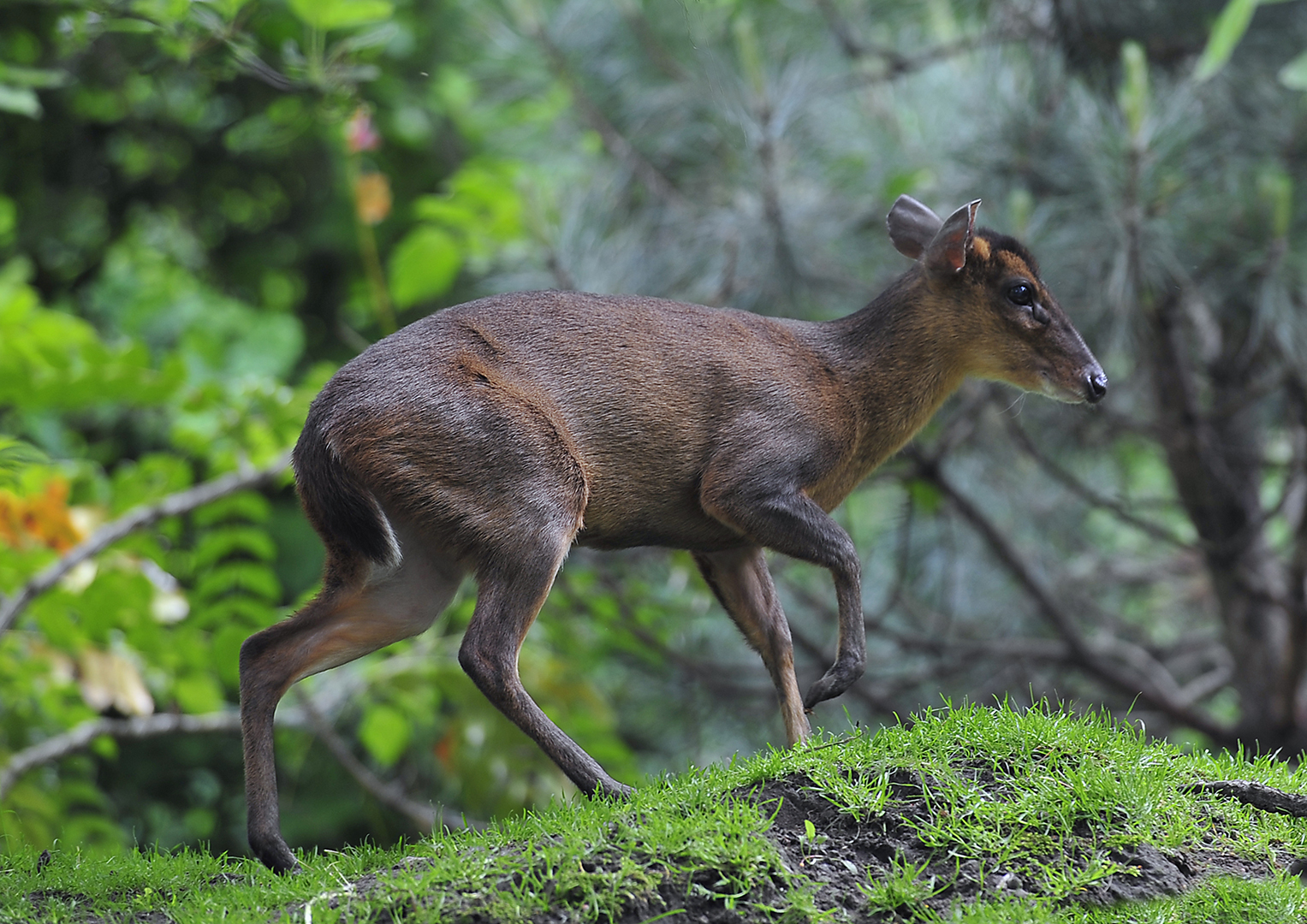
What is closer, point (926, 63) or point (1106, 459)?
point (926, 63)

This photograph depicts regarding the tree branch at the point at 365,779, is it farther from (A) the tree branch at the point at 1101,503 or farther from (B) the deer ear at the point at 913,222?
(B) the deer ear at the point at 913,222

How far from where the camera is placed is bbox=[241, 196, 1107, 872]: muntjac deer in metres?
4.08

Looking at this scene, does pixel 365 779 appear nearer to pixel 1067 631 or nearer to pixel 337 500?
pixel 337 500

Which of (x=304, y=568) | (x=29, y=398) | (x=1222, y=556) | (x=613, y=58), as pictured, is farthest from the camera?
(x=304, y=568)

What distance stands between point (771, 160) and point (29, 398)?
12.9 feet

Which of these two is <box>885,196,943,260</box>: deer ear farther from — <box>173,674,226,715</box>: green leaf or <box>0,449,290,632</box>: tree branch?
<box>173,674,226,715</box>: green leaf

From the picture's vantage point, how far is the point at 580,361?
4.39 m

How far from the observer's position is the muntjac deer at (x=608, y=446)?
4.08 meters

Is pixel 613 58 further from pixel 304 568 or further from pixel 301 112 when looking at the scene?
pixel 304 568

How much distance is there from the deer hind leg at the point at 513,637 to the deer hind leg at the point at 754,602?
937 mm

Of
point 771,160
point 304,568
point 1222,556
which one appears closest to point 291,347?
point 304,568

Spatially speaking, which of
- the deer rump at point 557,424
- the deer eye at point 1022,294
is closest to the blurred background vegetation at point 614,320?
the deer eye at point 1022,294

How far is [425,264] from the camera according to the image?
7789 mm

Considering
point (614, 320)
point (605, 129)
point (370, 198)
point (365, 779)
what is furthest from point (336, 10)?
point (365, 779)
